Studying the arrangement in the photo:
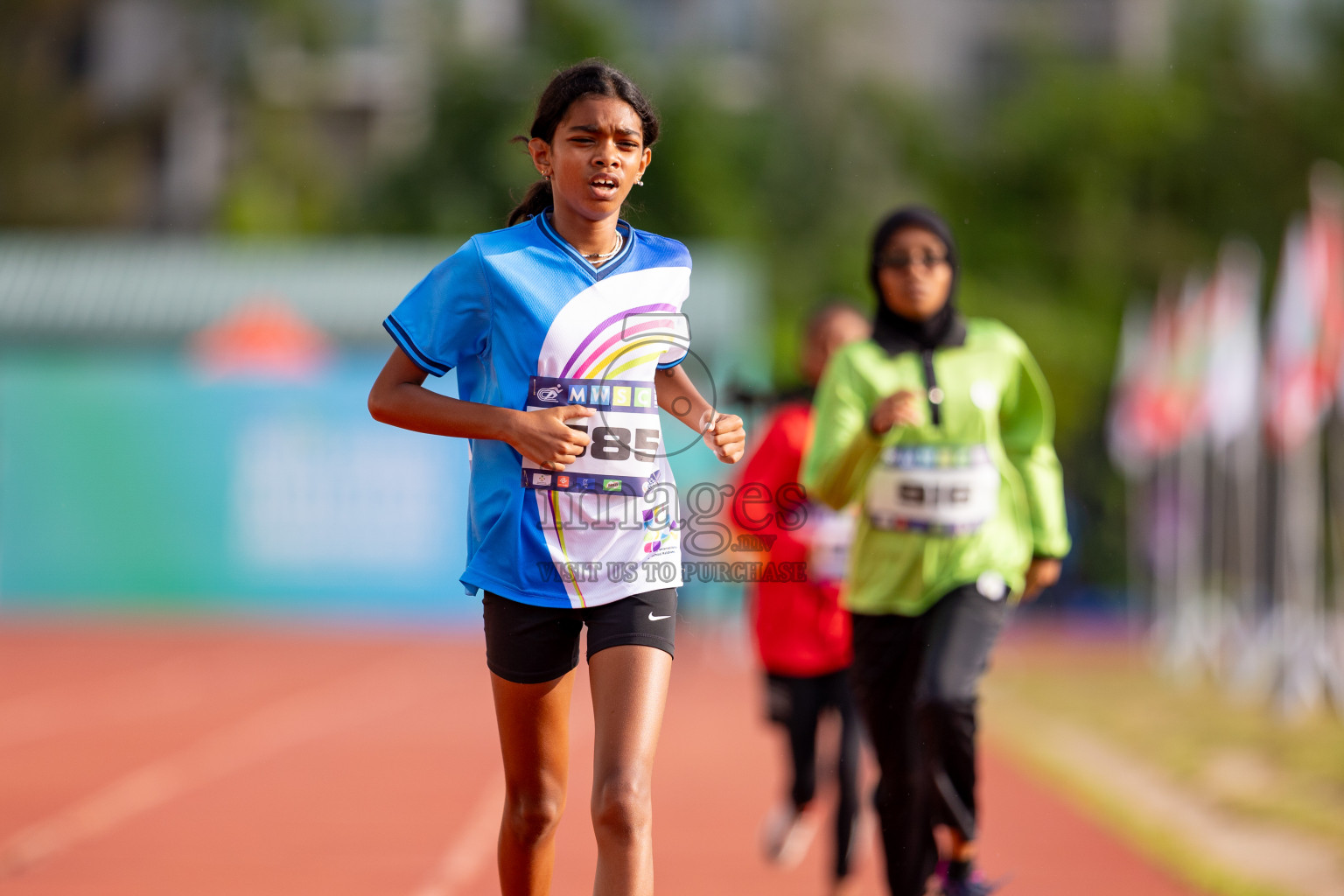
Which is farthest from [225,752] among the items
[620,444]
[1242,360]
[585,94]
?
[1242,360]

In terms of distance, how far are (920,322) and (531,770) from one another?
223 centimetres

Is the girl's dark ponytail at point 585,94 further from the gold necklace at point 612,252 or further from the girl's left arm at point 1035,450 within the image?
the girl's left arm at point 1035,450

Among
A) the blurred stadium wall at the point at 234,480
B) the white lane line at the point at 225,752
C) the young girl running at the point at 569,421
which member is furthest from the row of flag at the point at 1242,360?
the young girl running at the point at 569,421

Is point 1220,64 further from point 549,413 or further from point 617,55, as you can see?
point 549,413

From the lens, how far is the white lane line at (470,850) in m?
6.65

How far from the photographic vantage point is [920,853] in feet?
16.7

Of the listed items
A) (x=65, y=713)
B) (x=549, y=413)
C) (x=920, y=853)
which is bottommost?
(x=65, y=713)

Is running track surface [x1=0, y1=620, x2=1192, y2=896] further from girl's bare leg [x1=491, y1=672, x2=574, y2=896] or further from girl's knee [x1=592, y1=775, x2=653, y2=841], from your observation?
girl's knee [x1=592, y1=775, x2=653, y2=841]

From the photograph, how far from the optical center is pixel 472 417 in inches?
142

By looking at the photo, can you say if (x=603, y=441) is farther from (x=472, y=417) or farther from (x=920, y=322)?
(x=920, y=322)

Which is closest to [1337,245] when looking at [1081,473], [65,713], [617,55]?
[65,713]

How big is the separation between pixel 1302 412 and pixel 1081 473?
1546cm

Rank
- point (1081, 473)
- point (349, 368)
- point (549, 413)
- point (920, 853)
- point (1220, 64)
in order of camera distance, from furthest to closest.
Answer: point (1220, 64) < point (1081, 473) < point (349, 368) < point (920, 853) < point (549, 413)

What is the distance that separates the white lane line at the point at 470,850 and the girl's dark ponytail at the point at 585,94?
12.0ft
